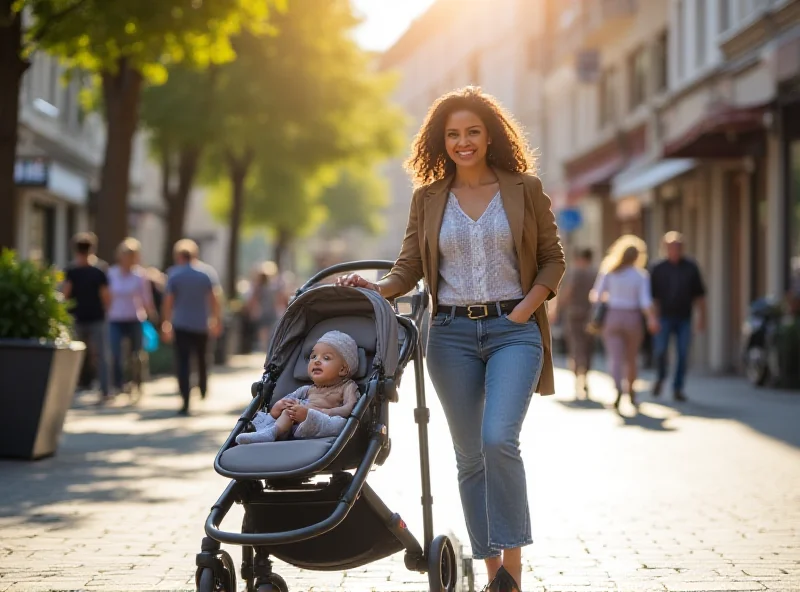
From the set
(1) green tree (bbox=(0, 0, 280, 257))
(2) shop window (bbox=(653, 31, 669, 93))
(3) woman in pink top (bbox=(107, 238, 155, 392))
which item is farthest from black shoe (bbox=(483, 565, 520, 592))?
(2) shop window (bbox=(653, 31, 669, 93))

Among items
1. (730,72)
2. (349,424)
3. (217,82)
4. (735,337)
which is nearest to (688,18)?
(730,72)

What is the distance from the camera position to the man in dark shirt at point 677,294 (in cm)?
1825

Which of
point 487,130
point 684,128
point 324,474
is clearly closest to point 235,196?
point 684,128

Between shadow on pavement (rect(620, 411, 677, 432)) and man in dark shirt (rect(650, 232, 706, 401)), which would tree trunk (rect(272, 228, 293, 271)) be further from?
shadow on pavement (rect(620, 411, 677, 432))

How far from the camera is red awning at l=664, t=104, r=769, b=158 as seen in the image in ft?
75.3

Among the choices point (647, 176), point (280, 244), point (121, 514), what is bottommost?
point (121, 514)

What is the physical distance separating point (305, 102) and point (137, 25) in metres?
16.8

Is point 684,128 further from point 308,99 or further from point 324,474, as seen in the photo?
point 324,474

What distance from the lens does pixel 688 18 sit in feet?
99.5

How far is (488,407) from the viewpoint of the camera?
19.2ft

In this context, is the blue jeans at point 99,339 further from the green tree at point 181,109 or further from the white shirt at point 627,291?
the green tree at point 181,109

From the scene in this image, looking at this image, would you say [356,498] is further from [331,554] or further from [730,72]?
[730,72]

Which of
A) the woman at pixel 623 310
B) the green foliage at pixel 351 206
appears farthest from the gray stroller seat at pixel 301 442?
the green foliage at pixel 351 206

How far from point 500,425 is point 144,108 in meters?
26.8
